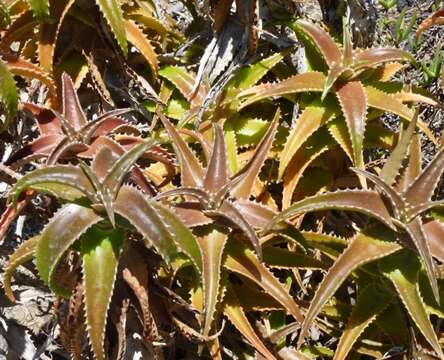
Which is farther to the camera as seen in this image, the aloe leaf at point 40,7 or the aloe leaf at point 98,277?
the aloe leaf at point 40,7

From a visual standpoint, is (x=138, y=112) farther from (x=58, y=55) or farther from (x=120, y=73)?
(x=58, y=55)

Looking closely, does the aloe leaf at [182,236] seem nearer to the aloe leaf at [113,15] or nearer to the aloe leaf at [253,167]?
the aloe leaf at [253,167]

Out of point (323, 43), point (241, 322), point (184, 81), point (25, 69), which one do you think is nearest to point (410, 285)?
point (241, 322)

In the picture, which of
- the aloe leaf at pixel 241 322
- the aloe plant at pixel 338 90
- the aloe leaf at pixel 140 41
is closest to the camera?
the aloe leaf at pixel 241 322

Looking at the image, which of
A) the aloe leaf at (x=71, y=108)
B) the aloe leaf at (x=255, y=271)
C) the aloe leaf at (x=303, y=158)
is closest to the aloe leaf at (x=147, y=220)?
the aloe leaf at (x=255, y=271)

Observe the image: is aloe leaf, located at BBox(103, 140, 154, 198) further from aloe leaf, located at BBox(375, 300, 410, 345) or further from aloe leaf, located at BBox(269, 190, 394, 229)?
aloe leaf, located at BBox(375, 300, 410, 345)

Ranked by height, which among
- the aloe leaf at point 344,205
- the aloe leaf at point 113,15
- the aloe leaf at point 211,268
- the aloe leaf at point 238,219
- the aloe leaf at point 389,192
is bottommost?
the aloe leaf at point 211,268

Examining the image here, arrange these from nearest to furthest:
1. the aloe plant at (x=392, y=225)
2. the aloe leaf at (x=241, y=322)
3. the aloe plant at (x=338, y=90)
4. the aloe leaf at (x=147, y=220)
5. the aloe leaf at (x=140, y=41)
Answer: the aloe leaf at (x=147, y=220)
the aloe plant at (x=392, y=225)
the aloe leaf at (x=241, y=322)
the aloe plant at (x=338, y=90)
the aloe leaf at (x=140, y=41)

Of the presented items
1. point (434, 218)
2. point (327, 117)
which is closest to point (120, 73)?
point (327, 117)
